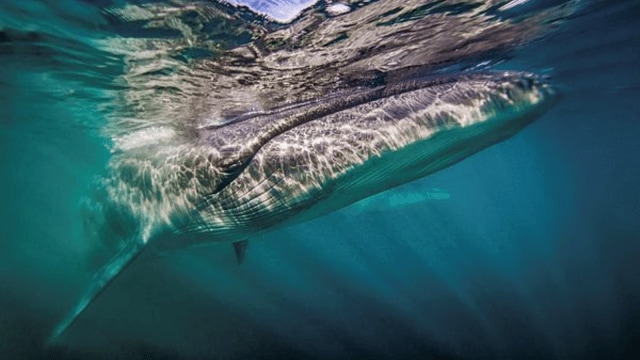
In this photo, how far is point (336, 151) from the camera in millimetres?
4141

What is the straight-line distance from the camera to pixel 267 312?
40.1 ft

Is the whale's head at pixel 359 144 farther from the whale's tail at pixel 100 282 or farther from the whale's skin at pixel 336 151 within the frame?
the whale's tail at pixel 100 282

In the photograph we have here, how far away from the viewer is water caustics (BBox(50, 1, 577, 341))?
4.00 m

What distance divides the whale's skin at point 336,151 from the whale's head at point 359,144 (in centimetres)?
1

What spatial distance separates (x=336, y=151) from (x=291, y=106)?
766cm

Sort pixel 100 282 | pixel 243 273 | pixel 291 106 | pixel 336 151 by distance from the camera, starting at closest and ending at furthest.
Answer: pixel 336 151 < pixel 100 282 < pixel 291 106 < pixel 243 273

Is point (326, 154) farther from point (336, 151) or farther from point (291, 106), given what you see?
point (291, 106)

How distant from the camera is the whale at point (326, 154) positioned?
3.82 meters

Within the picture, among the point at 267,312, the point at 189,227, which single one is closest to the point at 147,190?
the point at 189,227

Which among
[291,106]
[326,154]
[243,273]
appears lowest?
[243,273]

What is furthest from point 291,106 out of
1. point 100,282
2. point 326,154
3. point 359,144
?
point 359,144

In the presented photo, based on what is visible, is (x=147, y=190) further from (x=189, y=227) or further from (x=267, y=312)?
(x=267, y=312)

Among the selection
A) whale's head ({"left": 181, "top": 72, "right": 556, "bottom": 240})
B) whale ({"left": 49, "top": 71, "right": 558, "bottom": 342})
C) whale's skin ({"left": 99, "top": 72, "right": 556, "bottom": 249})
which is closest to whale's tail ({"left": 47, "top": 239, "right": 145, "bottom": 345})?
whale ({"left": 49, "top": 71, "right": 558, "bottom": 342})

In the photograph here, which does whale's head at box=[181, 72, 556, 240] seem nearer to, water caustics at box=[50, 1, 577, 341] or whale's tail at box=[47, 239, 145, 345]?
water caustics at box=[50, 1, 577, 341]
